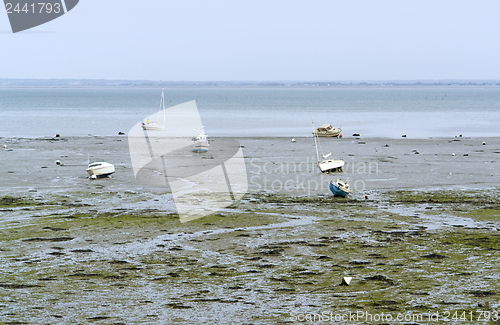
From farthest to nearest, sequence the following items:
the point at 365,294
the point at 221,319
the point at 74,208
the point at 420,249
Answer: the point at 74,208 < the point at 420,249 < the point at 365,294 < the point at 221,319

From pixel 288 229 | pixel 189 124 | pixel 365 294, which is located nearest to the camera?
pixel 365 294

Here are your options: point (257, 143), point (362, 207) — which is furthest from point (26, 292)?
point (257, 143)

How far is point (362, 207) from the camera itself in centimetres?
2816

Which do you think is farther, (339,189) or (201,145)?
(201,145)

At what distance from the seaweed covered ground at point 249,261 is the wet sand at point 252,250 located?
0.19ft

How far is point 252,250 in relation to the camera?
2056 cm

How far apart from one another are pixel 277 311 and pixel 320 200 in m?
15.5

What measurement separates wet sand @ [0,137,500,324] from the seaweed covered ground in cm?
6

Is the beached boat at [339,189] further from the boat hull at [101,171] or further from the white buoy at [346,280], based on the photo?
the boat hull at [101,171]

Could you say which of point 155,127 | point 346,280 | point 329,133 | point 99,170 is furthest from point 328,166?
point 155,127

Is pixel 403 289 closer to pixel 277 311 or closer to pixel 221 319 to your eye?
pixel 277 311

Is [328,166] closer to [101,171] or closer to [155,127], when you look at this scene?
[101,171]

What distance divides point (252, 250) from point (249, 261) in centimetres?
137

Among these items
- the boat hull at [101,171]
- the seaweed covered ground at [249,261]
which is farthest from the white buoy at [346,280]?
the boat hull at [101,171]
